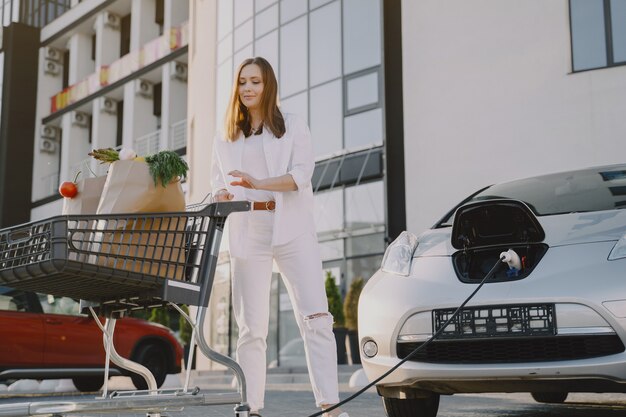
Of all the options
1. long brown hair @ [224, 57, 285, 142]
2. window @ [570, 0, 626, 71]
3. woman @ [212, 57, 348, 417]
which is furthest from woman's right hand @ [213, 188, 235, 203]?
window @ [570, 0, 626, 71]

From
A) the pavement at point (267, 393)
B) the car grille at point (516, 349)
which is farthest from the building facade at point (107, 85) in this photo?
the car grille at point (516, 349)

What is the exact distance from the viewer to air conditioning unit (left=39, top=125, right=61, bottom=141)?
33719mm

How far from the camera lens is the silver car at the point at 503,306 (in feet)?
13.5

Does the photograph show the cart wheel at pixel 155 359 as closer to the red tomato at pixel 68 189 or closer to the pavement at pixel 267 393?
the pavement at pixel 267 393

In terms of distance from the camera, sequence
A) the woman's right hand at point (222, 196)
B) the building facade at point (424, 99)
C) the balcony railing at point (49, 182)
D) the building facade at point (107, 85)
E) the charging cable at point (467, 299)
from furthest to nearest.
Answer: the balcony railing at point (49, 182) < the building facade at point (107, 85) < the building facade at point (424, 99) < the charging cable at point (467, 299) < the woman's right hand at point (222, 196)

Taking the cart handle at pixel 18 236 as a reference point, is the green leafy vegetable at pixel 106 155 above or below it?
above

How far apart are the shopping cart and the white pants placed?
0.66 m

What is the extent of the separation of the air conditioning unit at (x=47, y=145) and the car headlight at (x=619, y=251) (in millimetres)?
31690

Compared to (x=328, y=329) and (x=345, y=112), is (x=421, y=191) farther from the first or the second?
(x=328, y=329)

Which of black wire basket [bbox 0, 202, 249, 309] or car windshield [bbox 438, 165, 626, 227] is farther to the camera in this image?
car windshield [bbox 438, 165, 626, 227]

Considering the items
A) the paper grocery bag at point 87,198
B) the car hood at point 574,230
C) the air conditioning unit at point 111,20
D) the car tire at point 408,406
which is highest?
the air conditioning unit at point 111,20

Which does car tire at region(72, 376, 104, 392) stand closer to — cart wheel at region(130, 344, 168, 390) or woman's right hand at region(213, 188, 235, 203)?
cart wheel at region(130, 344, 168, 390)

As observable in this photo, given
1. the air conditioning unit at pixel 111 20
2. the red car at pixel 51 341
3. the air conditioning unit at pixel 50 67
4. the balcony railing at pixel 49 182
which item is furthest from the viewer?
the air conditioning unit at pixel 50 67

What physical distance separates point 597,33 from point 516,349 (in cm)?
1094
